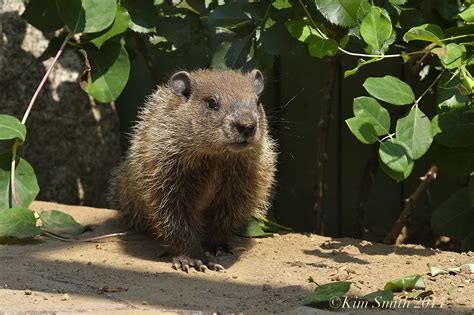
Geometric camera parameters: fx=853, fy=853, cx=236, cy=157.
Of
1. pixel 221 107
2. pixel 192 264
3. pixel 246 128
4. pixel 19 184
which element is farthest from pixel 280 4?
pixel 19 184

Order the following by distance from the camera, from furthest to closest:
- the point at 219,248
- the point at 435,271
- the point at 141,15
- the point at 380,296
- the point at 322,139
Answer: the point at 322,139, the point at 141,15, the point at 219,248, the point at 435,271, the point at 380,296

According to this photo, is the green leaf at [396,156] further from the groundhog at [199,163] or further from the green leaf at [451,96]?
the groundhog at [199,163]

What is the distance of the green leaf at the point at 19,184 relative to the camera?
16.9 feet

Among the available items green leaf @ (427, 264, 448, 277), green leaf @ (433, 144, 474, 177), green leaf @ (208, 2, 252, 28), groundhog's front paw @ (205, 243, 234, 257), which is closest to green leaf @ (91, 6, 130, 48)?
green leaf @ (208, 2, 252, 28)

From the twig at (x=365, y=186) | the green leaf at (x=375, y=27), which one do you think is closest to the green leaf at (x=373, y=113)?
the green leaf at (x=375, y=27)

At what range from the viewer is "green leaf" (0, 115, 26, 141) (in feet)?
16.0

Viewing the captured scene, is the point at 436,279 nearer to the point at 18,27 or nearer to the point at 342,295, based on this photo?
the point at 342,295

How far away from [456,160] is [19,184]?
2.61 metres

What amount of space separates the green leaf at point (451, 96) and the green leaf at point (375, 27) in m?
0.45

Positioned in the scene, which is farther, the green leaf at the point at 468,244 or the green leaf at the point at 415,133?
the green leaf at the point at 468,244

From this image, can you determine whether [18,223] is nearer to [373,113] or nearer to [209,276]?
[209,276]

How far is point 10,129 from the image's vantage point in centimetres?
495

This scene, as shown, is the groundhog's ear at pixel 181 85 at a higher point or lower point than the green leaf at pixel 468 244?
higher

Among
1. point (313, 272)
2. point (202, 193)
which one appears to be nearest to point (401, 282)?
point (313, 272)
